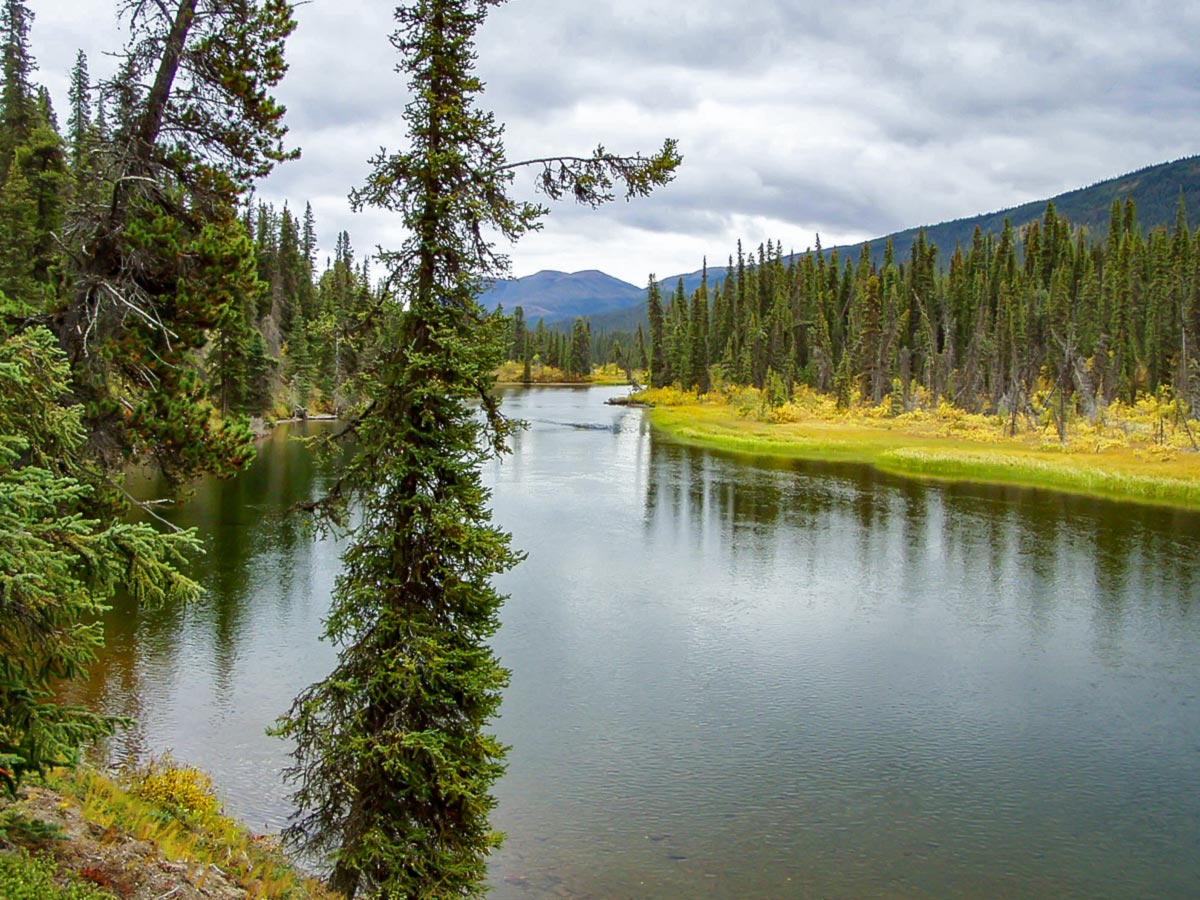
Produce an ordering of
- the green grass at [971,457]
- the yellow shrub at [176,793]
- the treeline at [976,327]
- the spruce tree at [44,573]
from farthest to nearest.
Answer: the treeline at [976,327] < the green grass at [971,457] < the yellow shrub at [176,793] < the spruce tree at [44,573]

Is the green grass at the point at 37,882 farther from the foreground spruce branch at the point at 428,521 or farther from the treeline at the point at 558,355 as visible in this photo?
the treeline at the point at 558,355

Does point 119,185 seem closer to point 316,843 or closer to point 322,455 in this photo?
point 322,455

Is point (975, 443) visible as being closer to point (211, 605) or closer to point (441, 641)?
point (211, 605)

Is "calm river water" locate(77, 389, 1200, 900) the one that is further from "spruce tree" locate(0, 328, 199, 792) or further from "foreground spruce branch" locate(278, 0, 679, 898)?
"spruce tree" locate(0, 328, 199, 792)

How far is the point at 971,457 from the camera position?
5450 cm

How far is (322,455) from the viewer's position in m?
12.2

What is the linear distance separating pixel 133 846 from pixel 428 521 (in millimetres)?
4761

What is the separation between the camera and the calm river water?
13.8 meters

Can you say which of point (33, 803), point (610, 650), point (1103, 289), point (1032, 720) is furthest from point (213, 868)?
point (1103, 289)

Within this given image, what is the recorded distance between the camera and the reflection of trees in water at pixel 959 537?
27.4 m

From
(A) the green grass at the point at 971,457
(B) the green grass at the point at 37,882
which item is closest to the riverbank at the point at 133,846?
(B) the green grass at the point at 37,882

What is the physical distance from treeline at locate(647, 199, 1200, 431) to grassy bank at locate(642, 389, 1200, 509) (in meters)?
3.17

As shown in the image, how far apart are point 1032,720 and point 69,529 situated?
733 inches

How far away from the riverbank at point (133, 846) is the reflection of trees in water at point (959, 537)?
21222mm
